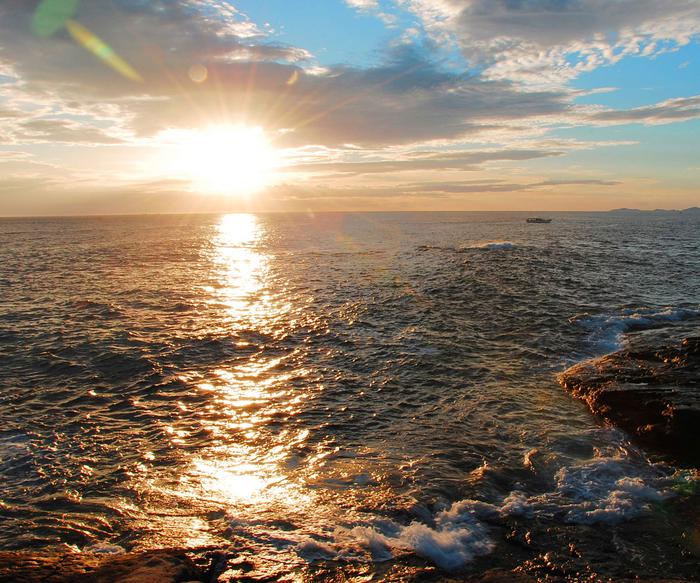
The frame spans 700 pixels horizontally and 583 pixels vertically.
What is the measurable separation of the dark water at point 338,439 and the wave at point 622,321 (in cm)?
17

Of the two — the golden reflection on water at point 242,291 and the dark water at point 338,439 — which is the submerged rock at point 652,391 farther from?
the golden reflection on water at point 242,291

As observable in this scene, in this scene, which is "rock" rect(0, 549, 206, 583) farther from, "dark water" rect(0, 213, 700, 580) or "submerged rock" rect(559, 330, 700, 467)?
"submerged rock" rect(559, 330, 700, 467)

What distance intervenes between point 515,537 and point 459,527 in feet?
3.25

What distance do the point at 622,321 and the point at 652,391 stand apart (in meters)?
11.4

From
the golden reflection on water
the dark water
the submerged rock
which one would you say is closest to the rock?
the dark water

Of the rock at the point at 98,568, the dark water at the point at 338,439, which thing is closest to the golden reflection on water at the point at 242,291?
the dark water at the point at 338,439

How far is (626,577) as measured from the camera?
745 centimetres

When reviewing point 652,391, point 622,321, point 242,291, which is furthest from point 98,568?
point 242,291

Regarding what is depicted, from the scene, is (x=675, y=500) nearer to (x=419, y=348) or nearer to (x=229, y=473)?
(x=229, y=473)

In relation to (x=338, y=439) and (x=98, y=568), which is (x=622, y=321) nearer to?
(x=338, y=439)

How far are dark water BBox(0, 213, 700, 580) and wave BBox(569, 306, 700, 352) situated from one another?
17 cm

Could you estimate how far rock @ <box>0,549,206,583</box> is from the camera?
6.55m

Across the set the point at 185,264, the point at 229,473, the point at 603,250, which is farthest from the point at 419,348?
the point at 603,250

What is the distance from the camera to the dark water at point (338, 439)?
8523 millimetres
